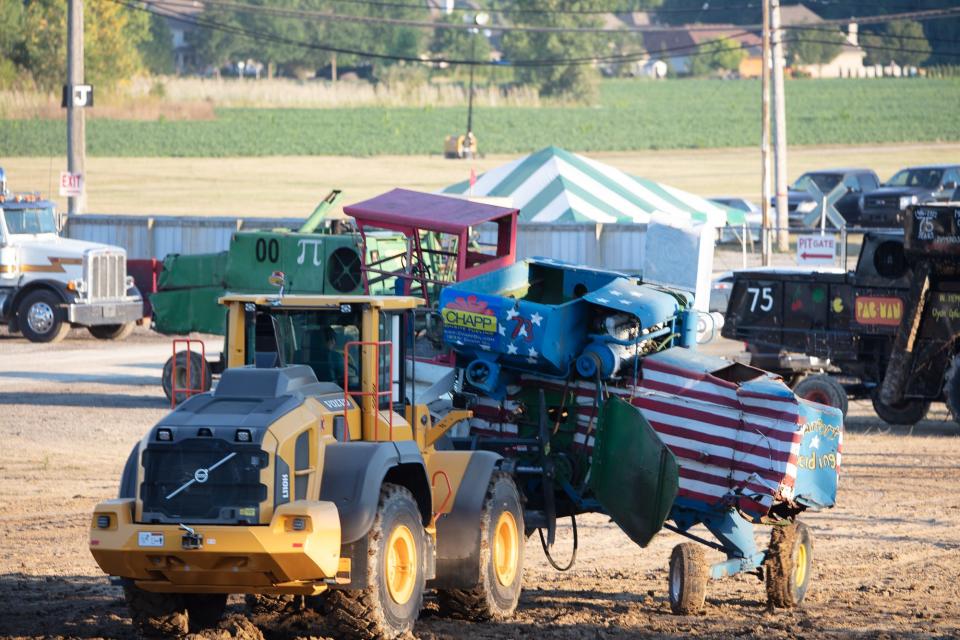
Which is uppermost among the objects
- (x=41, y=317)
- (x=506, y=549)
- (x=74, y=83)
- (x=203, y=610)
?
(x=74, y=83)

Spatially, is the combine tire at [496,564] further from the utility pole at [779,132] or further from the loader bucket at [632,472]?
the utility pole at [779,132]

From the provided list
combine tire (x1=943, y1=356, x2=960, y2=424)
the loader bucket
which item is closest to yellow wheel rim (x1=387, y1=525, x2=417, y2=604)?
the loader bucket

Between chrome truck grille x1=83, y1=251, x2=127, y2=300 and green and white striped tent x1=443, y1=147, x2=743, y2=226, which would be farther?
green and white striped tent x1=443, y1=147, x2=743, y2=226

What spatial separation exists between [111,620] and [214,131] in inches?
3092

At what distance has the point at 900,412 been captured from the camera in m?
20.4

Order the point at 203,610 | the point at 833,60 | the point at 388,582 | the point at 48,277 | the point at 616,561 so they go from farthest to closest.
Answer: the point at 833,60 < the point at 48,277 < the point at 616,561 < the point at 203,610 < the point at 388,582

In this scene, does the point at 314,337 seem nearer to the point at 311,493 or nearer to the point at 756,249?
the point at 311,493

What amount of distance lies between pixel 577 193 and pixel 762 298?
16.2 meters

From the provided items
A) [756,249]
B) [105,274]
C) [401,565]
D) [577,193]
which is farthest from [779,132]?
[401,565]

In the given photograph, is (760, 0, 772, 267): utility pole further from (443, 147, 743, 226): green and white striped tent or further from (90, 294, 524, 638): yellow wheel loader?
(90, 294, 524, 638): yellow wheel loader

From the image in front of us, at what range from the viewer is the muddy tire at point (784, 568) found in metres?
10.7

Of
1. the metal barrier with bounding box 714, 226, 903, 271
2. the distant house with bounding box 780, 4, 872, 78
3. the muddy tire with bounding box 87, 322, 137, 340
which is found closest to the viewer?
the muddy tire with bounding box 87, 322, 137, 340

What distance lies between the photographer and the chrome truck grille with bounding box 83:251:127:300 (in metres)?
28.5

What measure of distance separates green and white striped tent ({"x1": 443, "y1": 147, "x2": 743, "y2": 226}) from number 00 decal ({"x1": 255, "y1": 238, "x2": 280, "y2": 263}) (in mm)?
14344
